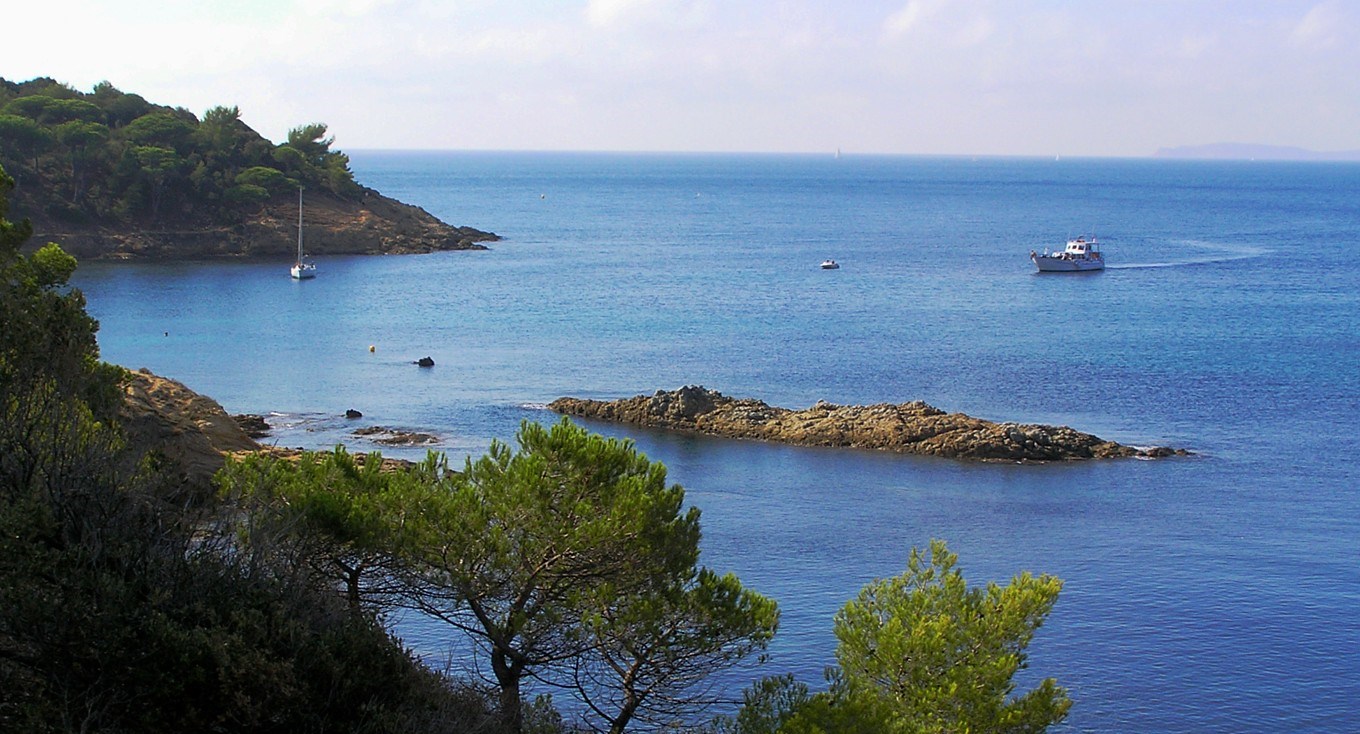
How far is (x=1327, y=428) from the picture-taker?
49625 millimetres

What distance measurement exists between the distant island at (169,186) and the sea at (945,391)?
4536 millimetres

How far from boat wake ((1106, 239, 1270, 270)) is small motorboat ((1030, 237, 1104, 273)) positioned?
142 inches

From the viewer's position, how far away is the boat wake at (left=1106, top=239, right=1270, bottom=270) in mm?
104188

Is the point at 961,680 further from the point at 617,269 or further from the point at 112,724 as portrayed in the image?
the point at 617,269

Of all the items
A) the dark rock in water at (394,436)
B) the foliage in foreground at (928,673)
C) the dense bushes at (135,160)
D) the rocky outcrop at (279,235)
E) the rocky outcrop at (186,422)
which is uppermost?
the dense bushes at (135,160)

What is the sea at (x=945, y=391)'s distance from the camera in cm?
2880

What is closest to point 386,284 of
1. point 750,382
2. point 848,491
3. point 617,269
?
point 617,269

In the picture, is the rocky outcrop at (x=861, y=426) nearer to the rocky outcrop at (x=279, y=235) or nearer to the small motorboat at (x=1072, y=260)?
Answer: the small motorboat at (x=1072, y=260)

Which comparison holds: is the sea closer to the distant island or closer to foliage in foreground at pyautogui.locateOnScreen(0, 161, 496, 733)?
the distant island

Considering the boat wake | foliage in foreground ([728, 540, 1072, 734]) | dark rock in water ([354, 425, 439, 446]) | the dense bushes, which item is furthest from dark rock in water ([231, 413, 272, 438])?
the boat wake

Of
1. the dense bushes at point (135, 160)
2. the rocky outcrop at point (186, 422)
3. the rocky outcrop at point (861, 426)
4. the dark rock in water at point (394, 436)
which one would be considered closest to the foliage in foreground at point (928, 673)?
the rocky outcrop at point (186, 422)

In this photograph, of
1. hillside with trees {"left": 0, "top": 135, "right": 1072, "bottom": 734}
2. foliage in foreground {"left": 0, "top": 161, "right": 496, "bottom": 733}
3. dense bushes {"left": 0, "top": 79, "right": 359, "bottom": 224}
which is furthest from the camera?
dense bushes {"left": 0, "top": 79, "right": 359, "bottom": 224}

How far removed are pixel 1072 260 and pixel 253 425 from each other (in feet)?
225

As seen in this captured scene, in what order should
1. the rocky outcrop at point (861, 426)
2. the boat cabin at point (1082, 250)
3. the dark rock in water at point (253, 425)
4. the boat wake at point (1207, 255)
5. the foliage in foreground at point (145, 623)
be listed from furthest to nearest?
the boat wake at point (1207, 255)
the boat cabin at point (1082, 250)
the dark rock in water at point (253, 425)
the rocky outcrop at point (861, 426)
the foliage in foreground at point (145, 623)
